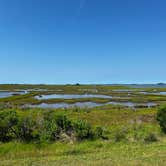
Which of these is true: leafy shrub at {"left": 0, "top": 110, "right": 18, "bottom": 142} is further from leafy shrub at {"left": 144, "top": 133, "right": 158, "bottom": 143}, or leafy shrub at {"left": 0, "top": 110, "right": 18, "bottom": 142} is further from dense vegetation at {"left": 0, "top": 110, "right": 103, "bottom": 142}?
leafy shrub at {"left": 144, "top": 133, "right": 158, "bottom": 143}

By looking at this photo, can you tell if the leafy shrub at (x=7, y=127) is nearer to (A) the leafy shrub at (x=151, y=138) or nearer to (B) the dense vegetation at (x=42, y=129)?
(B) the dense vegetation at (x=42, y=129)

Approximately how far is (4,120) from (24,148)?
8.37 feet

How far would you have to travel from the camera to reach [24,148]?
10664 mm

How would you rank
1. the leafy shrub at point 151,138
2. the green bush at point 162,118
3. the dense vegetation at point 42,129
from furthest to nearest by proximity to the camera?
the green bush at point 162,118, the dense vegetation at point 42,129, the leafy shrub at point 151,138

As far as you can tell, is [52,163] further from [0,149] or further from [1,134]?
[1,134]

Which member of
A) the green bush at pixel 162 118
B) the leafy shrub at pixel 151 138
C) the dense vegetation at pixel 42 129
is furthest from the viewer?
the green bush at pixel 162 118

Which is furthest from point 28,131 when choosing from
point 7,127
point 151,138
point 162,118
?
point 162,118

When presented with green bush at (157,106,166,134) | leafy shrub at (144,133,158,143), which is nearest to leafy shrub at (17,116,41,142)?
leafy shrub at (144,133,158,143)

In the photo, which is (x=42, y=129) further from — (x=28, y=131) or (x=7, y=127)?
(x=7, y=127)

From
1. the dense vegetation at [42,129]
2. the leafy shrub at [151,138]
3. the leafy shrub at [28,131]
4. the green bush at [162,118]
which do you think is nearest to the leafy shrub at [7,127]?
the dense vegetation at [42,129]

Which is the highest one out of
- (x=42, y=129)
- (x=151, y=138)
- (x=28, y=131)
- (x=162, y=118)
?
(x=162, y=118)

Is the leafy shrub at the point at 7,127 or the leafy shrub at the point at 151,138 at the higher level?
the leafy shrub at the point at 7,127

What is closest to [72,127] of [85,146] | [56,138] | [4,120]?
[56,138]

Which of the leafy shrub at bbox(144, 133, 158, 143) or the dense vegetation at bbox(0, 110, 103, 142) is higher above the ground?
the dense vegetation at bbox(0, 110, 103, 142)
